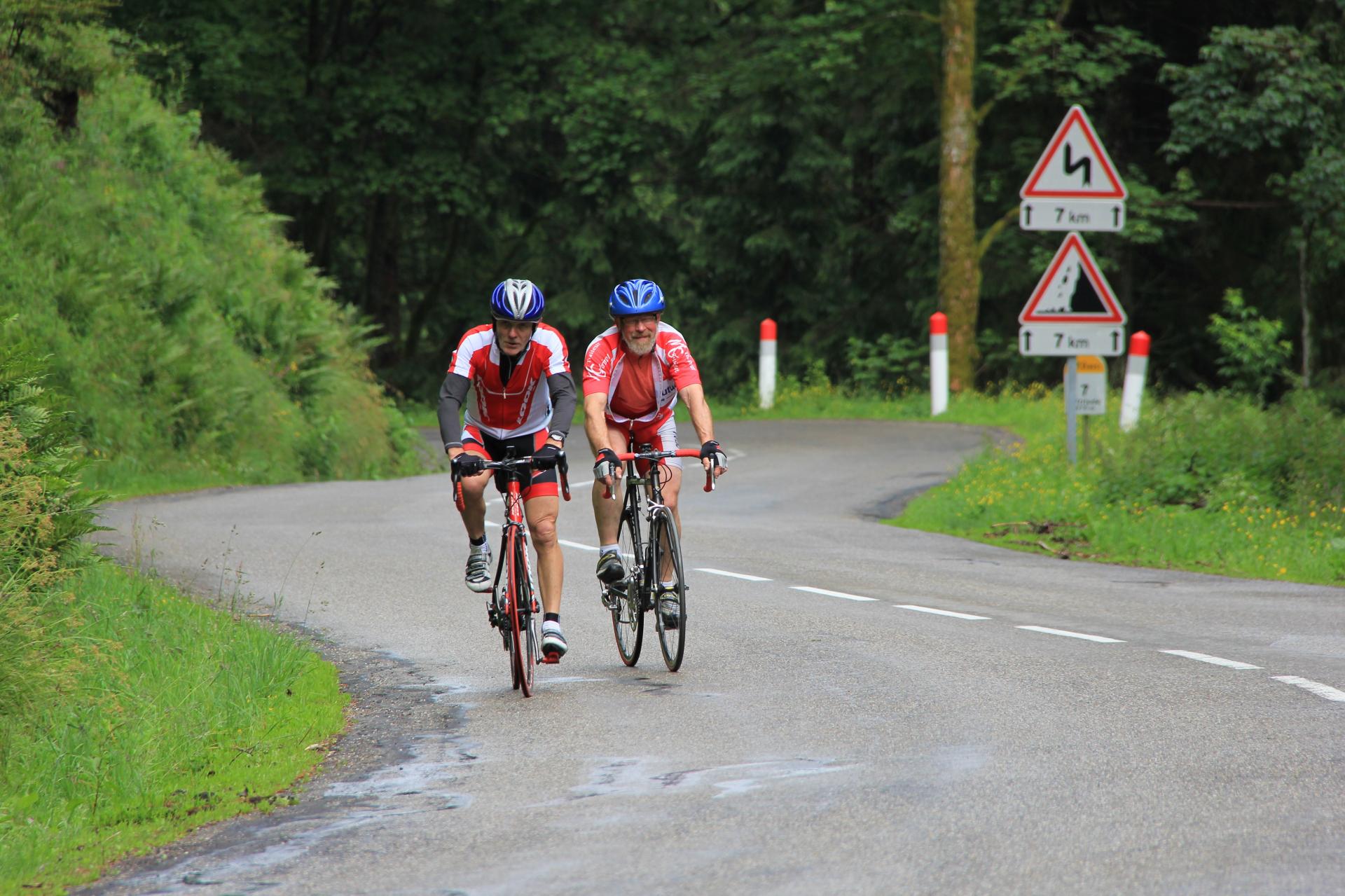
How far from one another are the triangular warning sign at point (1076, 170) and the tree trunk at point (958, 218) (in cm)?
1316

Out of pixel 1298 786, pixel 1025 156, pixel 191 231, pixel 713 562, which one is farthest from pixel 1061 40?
pixel 1298 786

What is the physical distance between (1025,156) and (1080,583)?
22403 millimetres

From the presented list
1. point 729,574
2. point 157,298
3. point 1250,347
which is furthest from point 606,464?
point 1250,347

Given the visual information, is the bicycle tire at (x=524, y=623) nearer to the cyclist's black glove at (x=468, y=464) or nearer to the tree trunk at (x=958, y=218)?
the cyclist's black glove at (x=468, y=464)

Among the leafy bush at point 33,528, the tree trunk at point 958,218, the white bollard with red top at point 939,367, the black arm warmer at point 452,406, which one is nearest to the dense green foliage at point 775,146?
the tree trunk at point 958,218

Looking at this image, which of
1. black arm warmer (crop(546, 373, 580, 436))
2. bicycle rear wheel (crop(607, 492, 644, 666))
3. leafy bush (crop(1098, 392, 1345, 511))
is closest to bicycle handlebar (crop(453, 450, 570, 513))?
black arm warmer (crop(546, 373, 580, 436))

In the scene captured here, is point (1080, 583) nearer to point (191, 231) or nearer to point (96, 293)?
point (96, 293)

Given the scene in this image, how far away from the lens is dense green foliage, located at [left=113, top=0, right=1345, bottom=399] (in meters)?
30.8

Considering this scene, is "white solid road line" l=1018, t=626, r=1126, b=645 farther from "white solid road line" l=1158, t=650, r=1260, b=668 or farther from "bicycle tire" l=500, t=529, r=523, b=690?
"bicycle tire" l=500, t=529, r=523, b=690

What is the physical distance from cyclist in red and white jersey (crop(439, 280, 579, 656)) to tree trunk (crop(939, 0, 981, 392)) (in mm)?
20765

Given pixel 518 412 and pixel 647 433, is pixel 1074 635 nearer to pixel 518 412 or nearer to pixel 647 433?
pixel 647 433

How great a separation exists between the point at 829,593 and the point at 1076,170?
5858 millimetres

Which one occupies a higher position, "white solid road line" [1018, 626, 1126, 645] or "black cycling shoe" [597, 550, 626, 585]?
"black cycling shoe" [597, 550, 626, 585]

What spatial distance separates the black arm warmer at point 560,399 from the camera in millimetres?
8219
